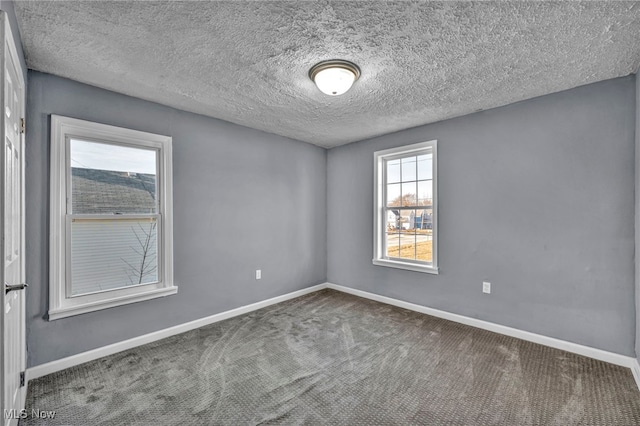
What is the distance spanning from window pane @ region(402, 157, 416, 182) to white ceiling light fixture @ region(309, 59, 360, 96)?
192 cm

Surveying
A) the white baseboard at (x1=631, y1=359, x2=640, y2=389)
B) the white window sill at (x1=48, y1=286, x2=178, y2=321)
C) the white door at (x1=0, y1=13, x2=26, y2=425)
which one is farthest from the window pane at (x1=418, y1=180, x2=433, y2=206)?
the white door at (x1=0, y1=13, x2=26, y2=425)

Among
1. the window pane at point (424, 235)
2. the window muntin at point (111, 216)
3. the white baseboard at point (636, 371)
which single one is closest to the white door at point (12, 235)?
the window muntin at point (111, 216)

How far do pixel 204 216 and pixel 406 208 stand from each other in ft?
8.53

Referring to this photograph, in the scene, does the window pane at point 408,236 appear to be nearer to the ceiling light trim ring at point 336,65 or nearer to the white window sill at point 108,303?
the ceiling light trim ring at point 336,65

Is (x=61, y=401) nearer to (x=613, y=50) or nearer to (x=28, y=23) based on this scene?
(x=28, y=23)

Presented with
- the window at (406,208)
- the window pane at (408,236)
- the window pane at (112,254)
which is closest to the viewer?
the window pane at (112,254)

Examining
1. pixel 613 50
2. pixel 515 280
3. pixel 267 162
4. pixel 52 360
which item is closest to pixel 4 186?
pixel 52 360

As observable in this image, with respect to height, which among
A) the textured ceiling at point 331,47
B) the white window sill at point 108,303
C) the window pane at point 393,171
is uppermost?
the textured ceiling at point 331,47

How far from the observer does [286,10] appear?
161 centimetres

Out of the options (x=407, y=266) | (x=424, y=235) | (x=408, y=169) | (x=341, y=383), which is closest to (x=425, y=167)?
(x=408, y=169)

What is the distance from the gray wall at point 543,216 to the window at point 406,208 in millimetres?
135

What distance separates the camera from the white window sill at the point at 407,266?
11.7 ft

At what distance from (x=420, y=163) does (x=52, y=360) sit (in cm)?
422

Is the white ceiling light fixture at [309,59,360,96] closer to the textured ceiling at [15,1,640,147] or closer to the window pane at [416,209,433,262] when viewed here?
the textured ceiling at [15,1,640,147]
